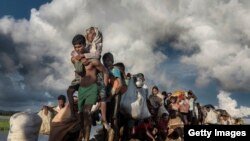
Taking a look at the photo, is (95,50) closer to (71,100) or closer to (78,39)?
(78,39)

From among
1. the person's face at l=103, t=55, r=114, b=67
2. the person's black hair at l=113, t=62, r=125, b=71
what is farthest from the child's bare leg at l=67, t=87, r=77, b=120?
the person's black hair at l=113, t=62, r=125, b=71

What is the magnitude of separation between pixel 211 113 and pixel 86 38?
46.0 ft

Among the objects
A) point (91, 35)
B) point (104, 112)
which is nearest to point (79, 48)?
point (91, 35)

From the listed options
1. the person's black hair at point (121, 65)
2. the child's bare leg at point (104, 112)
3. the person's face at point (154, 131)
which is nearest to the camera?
the child's bare leg at point (104, 112)

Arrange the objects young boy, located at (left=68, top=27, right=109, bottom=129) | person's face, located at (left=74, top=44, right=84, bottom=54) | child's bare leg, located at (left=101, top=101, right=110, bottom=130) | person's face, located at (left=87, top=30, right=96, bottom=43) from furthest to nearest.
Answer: person's face, located at (left=87, top=30, right=96, bottom=43) < child's bare leg, located at (left=101, top=101, right=110, bottom=130) < young boy, located at (left=68, top=27, right=109, bottom=129) < person's face, located at (left=74, top=44, right=84, bottom=54)

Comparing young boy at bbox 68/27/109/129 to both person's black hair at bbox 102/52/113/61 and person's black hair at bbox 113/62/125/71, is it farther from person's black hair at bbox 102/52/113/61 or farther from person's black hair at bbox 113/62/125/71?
person's black hair at bbox 113/62/125/71

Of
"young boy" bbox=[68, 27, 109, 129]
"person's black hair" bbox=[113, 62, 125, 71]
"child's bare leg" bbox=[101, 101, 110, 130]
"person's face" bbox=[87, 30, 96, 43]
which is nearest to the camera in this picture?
"young boy" bbox=[68, 27, 109, 129]

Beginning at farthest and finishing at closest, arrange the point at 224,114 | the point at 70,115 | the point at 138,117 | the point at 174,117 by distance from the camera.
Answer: the point at 224,114, the point at 174,117, the point at 138,117, the point at 70,115

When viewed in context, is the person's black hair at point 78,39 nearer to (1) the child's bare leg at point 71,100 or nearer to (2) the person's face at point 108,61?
(1) the child's bare leg at point 71,100

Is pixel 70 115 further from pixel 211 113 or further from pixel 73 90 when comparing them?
pixel 211 113

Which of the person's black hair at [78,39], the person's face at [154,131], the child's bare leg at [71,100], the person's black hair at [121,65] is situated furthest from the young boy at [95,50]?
the person's face at [154,131]

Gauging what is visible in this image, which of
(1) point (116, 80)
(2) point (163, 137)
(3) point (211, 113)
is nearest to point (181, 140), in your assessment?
(2) point (163, 137)

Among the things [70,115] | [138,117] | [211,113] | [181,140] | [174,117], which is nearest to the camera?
[70,115]

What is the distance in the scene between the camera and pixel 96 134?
9039 millimetres
